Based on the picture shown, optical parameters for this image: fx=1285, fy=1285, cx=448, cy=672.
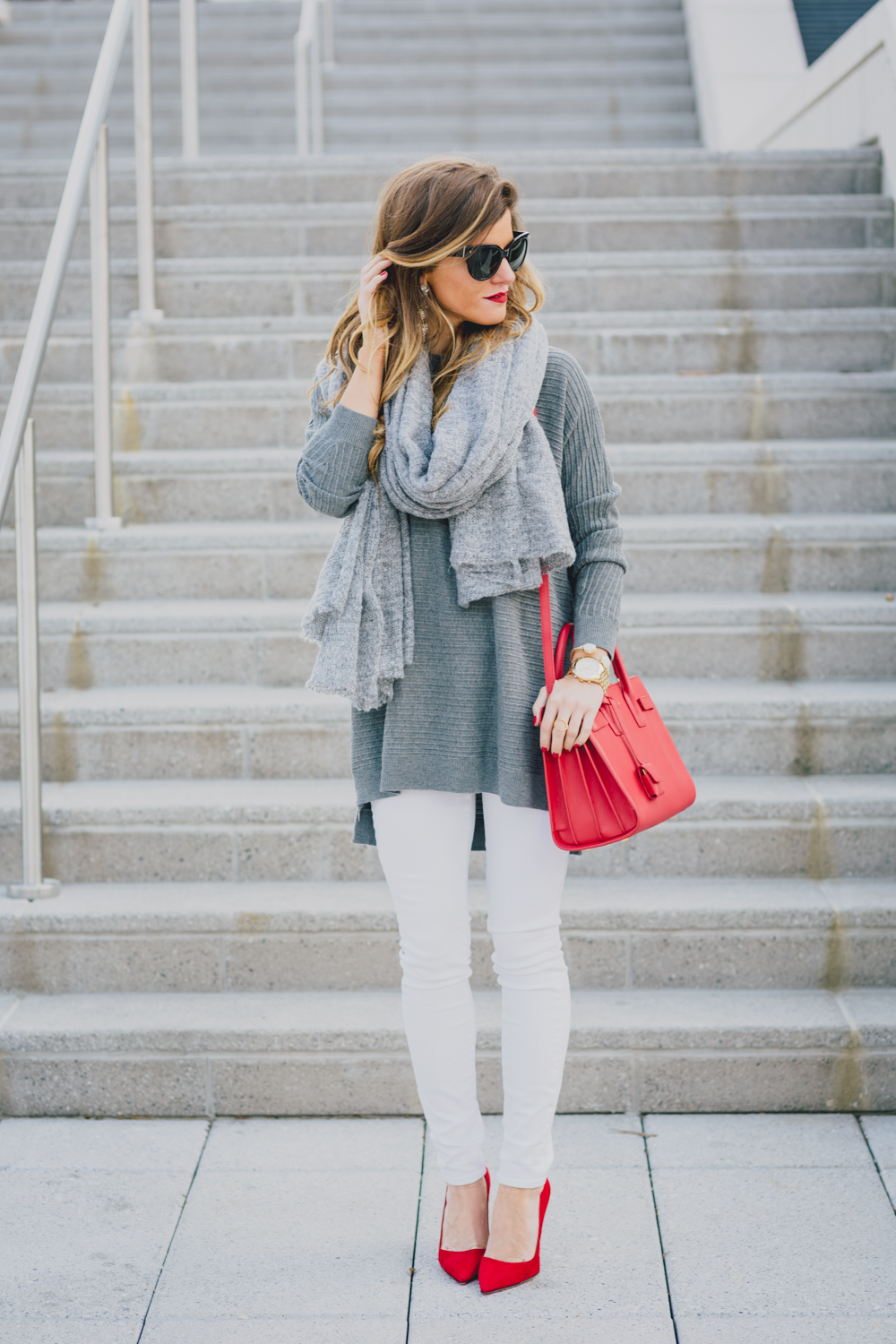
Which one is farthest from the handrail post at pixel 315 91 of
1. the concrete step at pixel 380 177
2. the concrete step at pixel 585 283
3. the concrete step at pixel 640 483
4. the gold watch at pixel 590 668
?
the gold watch at pixel 590 668

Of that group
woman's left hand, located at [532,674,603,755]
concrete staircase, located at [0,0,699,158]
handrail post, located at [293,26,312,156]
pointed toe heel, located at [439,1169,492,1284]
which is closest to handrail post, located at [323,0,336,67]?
concrete staircase, located at [0,0,699,158]

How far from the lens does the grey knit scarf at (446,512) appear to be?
186 centimetres

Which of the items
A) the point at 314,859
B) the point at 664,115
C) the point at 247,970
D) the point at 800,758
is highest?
the point at 664,115

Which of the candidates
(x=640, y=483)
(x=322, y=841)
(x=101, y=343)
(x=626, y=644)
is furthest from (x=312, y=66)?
(x=322, y=841)

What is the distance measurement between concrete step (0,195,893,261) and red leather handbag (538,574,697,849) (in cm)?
310

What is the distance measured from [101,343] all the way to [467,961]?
2.34 metres

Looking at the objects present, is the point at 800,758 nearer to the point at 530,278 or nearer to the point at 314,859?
the point at 314,859

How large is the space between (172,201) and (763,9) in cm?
413

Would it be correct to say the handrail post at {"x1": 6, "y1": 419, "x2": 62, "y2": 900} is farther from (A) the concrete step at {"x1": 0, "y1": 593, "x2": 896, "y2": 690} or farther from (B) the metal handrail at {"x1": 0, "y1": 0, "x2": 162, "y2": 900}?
(A) the concrete step at {"x1": 0, "y1": 593, "x2": 896, "y2": 690}

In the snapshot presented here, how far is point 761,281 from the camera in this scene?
14.4 ft

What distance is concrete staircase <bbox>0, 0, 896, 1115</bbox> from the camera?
8.75ft

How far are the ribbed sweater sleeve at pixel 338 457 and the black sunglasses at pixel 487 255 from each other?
0.85 feet

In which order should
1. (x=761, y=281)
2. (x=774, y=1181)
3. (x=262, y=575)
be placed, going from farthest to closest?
1. (x=761, y=281)
2. (x=262, y=575)
3. (x=774, y=1181)

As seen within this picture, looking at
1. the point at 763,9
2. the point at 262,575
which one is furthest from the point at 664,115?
the point at 262,575
